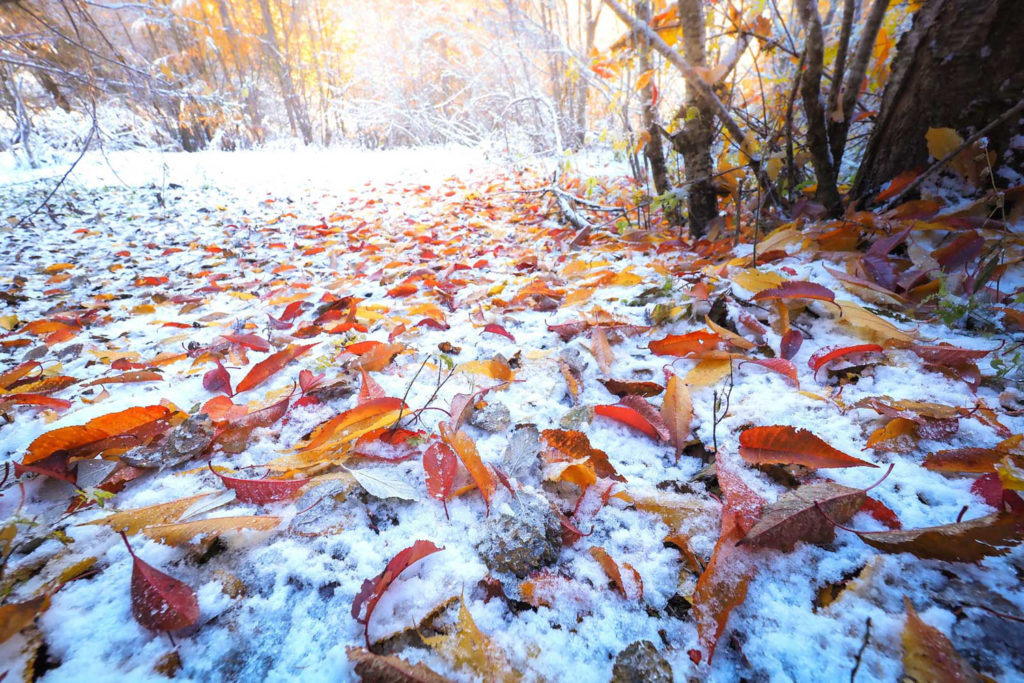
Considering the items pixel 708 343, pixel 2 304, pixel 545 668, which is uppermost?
pixel 2 304

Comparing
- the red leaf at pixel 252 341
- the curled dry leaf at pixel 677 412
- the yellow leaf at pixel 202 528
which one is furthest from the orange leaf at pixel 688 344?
the red leaf at pixel 252 341

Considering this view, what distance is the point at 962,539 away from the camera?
1.90 feet

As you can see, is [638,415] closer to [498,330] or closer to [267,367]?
[498,330]

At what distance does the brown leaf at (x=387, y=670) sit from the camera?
51cm

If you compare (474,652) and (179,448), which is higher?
(179,448)

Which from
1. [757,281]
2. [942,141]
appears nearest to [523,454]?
[757,281]

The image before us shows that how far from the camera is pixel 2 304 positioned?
2.17m

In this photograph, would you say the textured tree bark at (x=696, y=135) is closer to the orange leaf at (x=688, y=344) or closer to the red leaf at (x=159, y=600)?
the orange leaf at (x=688, y=344)

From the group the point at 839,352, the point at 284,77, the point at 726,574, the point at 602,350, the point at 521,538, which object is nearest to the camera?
the point at 726,574

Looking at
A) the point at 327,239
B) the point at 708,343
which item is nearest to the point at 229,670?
the point at 708,343

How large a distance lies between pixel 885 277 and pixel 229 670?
6.25 ft

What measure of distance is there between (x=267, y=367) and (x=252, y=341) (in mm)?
326

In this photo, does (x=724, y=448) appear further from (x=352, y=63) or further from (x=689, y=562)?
(x=352, y=63)

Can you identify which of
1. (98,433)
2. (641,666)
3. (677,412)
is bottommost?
(641,666)
